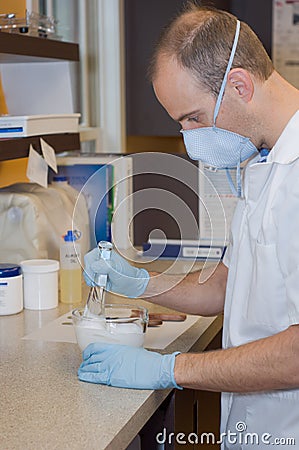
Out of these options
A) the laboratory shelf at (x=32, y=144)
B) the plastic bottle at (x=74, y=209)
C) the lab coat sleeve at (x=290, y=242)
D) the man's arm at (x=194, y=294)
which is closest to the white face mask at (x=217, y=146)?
the lab coat sleeve at (x=290, y=242)

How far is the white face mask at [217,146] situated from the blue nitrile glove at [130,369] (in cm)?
43

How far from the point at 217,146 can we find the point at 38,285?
66 centimetres

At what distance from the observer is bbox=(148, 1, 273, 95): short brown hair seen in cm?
144

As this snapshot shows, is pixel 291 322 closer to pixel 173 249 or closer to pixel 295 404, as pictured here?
pixel 295 404

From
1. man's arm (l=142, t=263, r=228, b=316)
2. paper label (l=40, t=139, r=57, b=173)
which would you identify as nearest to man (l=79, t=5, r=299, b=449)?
man's arm (l=142, t=263, r=228, b=316)

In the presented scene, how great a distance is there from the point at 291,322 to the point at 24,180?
4.17ft

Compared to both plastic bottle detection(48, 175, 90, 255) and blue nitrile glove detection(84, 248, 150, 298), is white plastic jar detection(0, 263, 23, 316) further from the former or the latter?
→ plastic bottle detection(48, 175, 90, 255)

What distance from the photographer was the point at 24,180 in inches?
95.0

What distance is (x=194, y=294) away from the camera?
1.82 m

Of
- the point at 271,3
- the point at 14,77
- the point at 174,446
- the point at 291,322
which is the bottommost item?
the point at 174,446

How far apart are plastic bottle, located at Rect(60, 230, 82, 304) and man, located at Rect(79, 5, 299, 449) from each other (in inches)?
21.8

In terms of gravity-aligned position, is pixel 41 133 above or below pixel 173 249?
above

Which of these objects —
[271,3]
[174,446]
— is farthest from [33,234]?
[271,3]

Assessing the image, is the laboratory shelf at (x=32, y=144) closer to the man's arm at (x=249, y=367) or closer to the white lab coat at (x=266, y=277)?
the white lab coat at (x=266, y=277)
